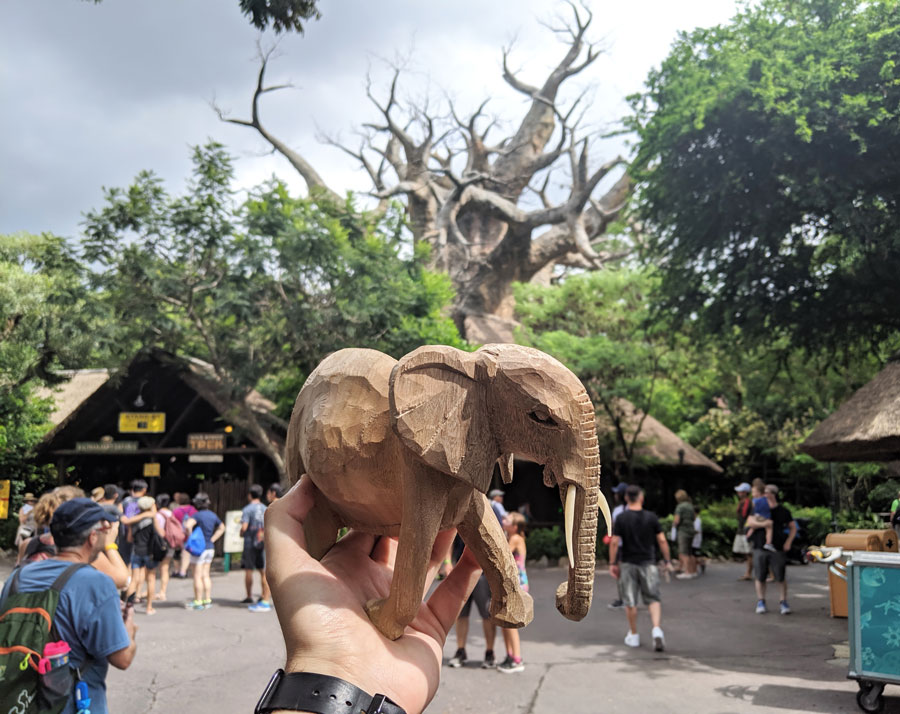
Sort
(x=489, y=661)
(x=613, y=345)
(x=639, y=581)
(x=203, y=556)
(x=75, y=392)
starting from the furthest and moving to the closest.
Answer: (x=75, y=392) < (x=613, y=345) < (x=203, y=556) < (x=639, y=581) < (x=489, y=661)

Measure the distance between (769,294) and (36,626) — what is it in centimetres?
1173

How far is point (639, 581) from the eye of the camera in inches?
315

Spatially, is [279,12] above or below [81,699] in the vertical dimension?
above

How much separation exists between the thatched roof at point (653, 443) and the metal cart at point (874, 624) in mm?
11389

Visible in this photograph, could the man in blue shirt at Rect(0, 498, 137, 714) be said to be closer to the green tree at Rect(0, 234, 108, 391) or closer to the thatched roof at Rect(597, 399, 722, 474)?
the green tree at Rect(0, 234, 108, 391)

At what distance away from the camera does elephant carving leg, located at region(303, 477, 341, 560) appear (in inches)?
83.1

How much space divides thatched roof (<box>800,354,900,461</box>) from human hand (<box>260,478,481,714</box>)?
8.91 meters

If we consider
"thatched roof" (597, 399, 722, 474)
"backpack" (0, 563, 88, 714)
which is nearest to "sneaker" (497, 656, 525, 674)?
"backpack" (0, 563, 88, 714)

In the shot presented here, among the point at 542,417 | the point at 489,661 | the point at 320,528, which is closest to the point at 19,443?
the point at 489,661

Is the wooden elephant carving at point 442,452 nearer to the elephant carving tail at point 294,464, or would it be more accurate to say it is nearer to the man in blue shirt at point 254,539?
the elephant carving tail at point 294,464

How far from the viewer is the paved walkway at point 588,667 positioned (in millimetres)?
6184

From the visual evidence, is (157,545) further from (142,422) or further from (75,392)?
(75,392)

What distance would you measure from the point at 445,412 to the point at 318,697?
0.71 meters

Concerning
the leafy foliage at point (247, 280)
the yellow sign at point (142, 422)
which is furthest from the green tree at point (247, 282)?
the yellow sign at point (142, 422)
